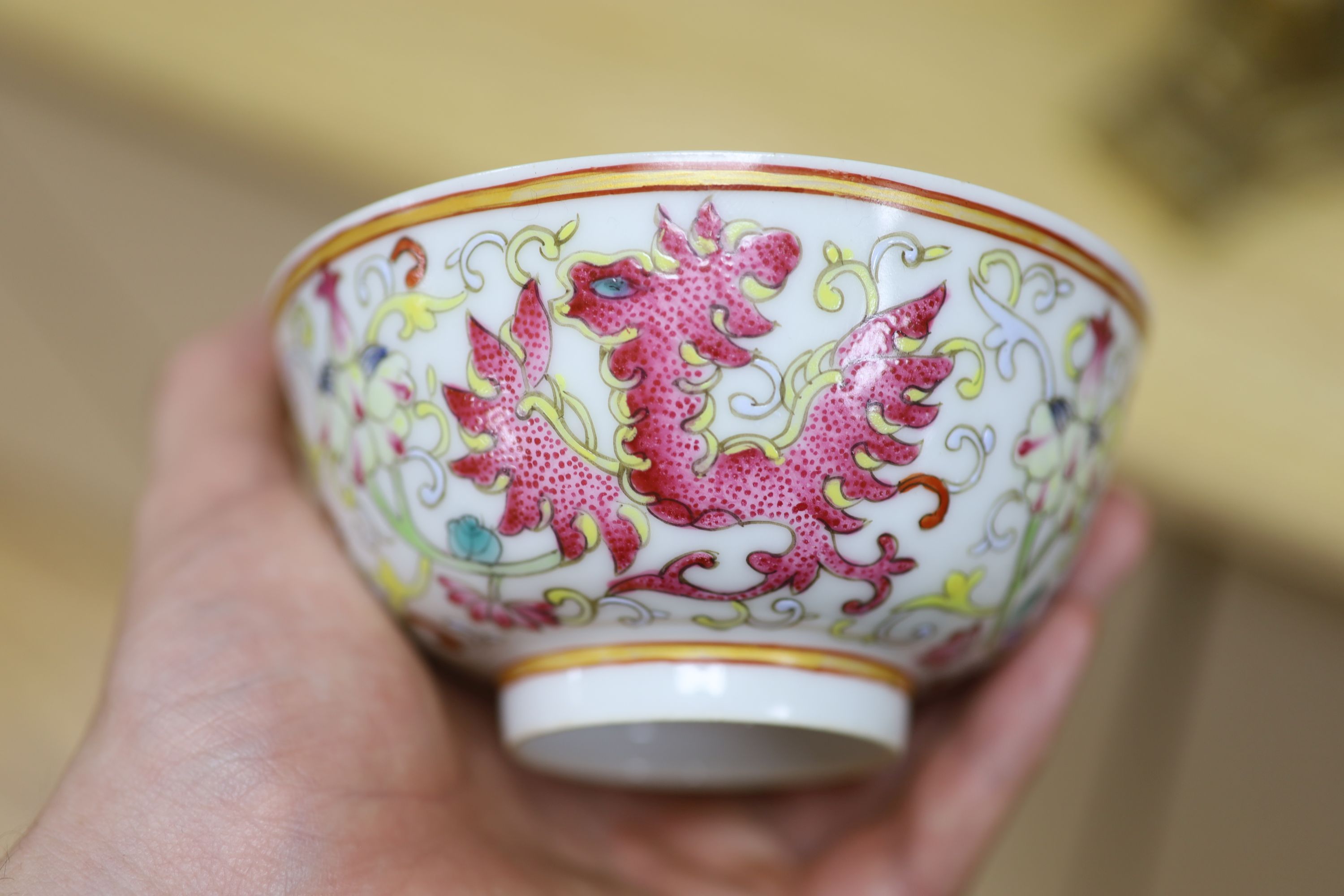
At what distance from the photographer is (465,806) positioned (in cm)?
58

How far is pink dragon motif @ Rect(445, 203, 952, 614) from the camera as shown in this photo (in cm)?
37

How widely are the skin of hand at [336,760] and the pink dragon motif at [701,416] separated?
0.58ft

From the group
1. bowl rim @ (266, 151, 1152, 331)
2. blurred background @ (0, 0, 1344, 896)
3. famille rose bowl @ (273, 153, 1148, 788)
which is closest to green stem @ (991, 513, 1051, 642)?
famille rose bowl @ (273, 153, 1148, 788)

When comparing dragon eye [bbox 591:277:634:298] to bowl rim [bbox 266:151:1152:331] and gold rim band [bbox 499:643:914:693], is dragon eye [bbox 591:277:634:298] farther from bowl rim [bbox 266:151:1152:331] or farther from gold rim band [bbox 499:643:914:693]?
gold rim band [bbox 499:643:914:693]

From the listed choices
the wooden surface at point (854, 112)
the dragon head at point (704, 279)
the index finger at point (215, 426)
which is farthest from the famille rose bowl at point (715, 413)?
the wooden surface at point (854, 112)

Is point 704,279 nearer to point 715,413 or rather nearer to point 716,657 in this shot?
point 715,413

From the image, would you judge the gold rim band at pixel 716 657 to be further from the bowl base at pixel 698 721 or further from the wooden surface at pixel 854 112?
the wooden surface at pixel 854 112

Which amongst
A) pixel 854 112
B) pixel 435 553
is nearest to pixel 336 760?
pixel 435 553

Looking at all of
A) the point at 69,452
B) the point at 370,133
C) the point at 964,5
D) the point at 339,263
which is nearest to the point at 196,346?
the point at 370,133

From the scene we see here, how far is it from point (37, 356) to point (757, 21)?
2.29 feet

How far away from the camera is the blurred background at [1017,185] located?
29.1 inches

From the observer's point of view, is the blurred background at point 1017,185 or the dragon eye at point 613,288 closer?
the dragon eye at point 613,288

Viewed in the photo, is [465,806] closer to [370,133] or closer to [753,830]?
[753,830]

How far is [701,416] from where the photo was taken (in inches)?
14.9
